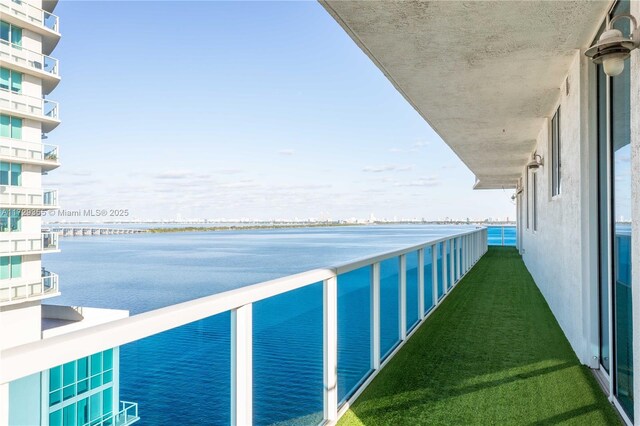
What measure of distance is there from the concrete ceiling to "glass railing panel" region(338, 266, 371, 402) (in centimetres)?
177

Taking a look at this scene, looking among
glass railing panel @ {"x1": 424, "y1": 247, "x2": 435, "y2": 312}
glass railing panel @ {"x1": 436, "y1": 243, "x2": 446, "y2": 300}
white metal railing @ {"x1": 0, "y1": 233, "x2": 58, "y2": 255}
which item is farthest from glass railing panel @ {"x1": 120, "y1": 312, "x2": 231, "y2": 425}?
white metal railing @ {"x1": 0, "y1": 233, "x2": 58, "y2": 255}

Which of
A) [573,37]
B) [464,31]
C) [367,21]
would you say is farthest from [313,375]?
[573,37]

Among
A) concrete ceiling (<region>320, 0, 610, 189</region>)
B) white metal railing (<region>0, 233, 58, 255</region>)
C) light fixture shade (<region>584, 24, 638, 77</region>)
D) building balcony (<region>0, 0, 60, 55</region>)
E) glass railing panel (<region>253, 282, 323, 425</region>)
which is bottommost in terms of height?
white metal railing (<region>0, 233, 58, 255</region>)

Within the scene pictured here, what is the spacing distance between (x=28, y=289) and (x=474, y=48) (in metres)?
37.4

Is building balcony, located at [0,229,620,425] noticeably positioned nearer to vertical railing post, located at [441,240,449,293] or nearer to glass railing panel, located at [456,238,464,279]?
vertical railing post, located at [441,240,449,293]

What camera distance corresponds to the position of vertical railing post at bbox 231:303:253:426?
1610 mm

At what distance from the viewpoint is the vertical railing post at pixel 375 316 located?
3.24 m

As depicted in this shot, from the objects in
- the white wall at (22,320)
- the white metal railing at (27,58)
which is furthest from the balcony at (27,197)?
the white metal railing at (27,58)

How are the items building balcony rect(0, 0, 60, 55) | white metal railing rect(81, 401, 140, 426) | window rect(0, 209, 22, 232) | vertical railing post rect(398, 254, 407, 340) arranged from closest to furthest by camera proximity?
1. white metal railing rect(81, 401, 140, 426)
2. vertical railing post rect(398, 254, 407, 340)
3. building balcony rect(0, 0, 60, 55)
4. window rect(0, 209, 22, 232)

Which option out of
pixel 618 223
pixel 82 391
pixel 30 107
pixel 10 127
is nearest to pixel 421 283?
pixel 618 223

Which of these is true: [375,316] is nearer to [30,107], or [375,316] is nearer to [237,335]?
[237,335]

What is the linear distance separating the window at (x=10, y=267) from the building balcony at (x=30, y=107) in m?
9.66

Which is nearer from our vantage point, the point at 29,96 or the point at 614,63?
the point at 614,63

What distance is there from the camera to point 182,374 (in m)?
2.54
